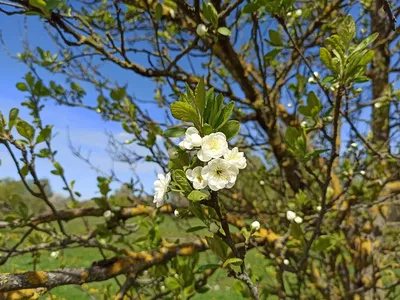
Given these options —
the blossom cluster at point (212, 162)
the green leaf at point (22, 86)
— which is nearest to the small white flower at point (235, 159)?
the blossom cluster at point (212, 162)

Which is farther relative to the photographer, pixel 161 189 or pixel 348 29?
pixel 348 29

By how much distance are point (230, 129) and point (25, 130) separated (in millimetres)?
1119

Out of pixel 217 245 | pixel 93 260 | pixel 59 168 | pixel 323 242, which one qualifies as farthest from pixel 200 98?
pixel 93 260

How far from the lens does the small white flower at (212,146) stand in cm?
70

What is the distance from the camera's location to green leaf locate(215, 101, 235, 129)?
0.76 metres

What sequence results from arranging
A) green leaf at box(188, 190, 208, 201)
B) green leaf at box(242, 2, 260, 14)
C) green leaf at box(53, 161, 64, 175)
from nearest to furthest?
green leaf at box(188, 190, 208, 201) → green leaf at box(242, 2, 260, 14) → green leaf at box(53, 161, 64, 175)

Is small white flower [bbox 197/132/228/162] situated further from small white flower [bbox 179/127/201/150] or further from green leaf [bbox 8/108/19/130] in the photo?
green leaf [bbox 8/108/19/130]

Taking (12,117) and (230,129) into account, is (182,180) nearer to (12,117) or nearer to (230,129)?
(230,129)

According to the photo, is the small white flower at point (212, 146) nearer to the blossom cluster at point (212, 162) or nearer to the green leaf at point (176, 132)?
the blossom cluster at point (212, 162)

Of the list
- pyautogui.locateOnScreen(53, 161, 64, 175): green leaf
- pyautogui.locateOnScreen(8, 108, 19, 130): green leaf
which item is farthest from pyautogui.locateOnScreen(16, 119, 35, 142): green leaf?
pyautogui.locateOnScreen(53, 161, 64, 175): green leaf

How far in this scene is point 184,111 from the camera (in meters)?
0.73

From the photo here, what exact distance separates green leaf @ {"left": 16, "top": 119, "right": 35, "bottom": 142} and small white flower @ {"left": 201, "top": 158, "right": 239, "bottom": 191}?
1.09 meters

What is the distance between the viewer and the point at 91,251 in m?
10.5

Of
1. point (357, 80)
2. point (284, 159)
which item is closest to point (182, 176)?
point (357, 80)
